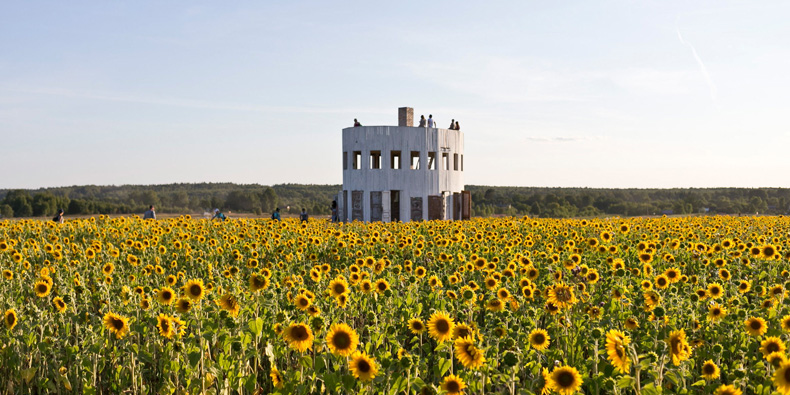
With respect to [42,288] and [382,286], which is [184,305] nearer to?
[382,286]

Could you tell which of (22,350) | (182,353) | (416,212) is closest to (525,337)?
(182,353)

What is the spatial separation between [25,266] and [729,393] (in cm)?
995

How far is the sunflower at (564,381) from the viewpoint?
3711 millimetres

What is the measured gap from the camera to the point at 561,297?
5.81m

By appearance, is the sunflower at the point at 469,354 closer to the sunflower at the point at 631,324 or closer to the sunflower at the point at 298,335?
the sunflower at the point at 298,335

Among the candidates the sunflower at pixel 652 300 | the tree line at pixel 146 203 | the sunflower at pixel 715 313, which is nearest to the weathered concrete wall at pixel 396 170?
the tree line at pixel 146 203

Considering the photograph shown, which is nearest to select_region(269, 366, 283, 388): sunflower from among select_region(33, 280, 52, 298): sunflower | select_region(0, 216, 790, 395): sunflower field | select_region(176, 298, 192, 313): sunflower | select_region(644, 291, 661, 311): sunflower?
select_region(0, 216, 790, 395): sunflower field

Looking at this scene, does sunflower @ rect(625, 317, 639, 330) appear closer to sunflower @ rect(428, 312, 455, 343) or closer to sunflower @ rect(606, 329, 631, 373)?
sunflower @ rect(606, 329, 631, 373)

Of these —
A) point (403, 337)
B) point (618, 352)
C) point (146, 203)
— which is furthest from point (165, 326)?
point (146, 203)

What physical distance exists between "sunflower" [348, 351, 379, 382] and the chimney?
116 feet

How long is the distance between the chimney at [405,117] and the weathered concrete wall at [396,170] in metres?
2.47

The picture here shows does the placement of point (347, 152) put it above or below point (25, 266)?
above

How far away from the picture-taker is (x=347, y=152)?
37.4 m

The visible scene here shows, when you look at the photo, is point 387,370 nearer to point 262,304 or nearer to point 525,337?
point 525,337
